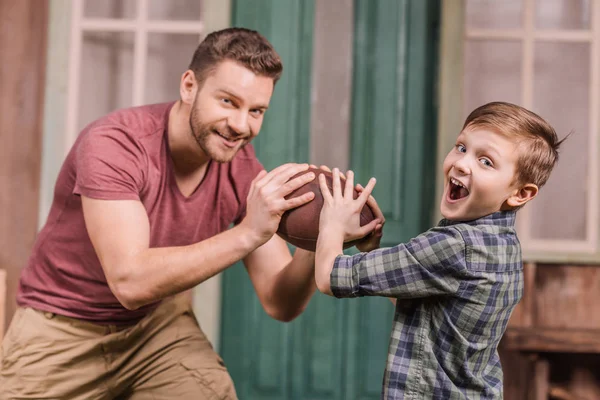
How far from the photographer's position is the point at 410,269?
1.49 meters

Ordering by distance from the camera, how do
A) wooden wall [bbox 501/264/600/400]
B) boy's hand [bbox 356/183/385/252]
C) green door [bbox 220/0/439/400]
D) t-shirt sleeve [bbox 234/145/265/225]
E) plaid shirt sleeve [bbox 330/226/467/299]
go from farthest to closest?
green door [bbox 220/0/439/400]
wooden wall [bbox 501/264/600/400]
t-shirt sleeve [bbox 234/145/265/225]
boy's hand [bbox 356/183/385/252]
plaid shirt sleeve [bbox 330/226/467/299]

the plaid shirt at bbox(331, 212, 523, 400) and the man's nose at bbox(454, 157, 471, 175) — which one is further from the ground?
the man's nose at bbox(454, 157, 471, 175)

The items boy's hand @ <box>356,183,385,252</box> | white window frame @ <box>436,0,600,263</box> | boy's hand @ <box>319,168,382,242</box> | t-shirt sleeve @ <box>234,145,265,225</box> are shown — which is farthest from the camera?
white window frame @ <box>436,0,600,263</box>

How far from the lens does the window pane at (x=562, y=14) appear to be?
3.02 meters

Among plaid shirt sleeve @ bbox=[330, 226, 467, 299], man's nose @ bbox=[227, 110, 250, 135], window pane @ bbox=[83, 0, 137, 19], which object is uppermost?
window pane @ bbox=[83, 0, 137, 19]

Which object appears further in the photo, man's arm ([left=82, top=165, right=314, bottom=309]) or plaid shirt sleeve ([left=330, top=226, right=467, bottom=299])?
man's arm ([left=82, top=165, right=314, bottom=309])

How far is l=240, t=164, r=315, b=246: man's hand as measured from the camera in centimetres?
166

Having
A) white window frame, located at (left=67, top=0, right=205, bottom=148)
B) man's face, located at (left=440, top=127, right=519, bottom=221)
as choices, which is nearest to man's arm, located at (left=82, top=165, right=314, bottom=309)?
man's face, located at (left=440, top=127, right=519, bottom=221)

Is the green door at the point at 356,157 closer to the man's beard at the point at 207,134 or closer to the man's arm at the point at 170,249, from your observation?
the man's beard at the point at 207,134

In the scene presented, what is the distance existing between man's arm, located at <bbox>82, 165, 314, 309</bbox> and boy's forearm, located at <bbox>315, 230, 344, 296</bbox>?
0.13 m

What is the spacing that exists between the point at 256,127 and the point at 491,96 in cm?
145

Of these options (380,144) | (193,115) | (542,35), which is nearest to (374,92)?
(380,144)

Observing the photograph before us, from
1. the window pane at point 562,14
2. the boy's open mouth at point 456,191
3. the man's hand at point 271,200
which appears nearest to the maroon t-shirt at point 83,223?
the man's hand at point 271,200

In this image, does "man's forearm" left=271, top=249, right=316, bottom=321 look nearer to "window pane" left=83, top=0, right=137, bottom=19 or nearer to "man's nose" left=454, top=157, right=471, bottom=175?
"man's nose" left=454, top=157, right=471, bottom=175
